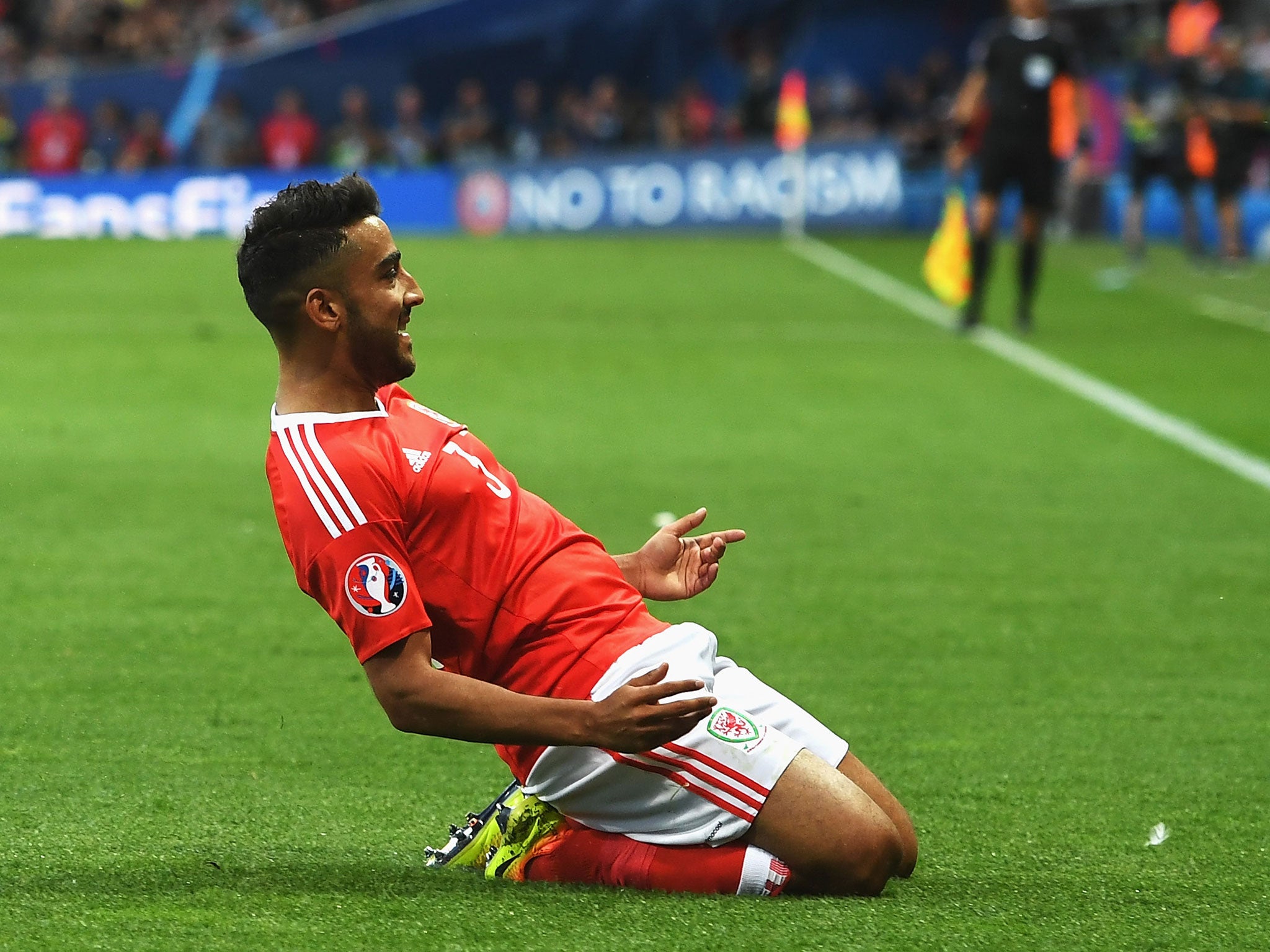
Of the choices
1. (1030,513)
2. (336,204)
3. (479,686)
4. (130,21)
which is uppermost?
(130,21)

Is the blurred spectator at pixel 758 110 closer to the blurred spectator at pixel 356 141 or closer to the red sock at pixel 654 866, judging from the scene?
the blurred spectator at pixel 356 141

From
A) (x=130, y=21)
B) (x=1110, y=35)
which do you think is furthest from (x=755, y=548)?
(x=130, y=21)

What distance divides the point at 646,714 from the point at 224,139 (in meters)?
23.5

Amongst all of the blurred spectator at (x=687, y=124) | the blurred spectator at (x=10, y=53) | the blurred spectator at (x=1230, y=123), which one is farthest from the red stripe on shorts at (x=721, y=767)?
Answer: the blurred spectator at (x=10, y=53)

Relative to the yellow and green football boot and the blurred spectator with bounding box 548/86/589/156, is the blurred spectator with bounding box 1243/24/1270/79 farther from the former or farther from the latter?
the yellow and green football boot

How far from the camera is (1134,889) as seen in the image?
3363mm

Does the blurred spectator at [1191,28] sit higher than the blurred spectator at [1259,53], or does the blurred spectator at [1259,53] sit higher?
the blurred spectator at [1191,28]

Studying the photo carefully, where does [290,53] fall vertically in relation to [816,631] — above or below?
above

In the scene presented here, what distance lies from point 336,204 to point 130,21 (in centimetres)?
2683

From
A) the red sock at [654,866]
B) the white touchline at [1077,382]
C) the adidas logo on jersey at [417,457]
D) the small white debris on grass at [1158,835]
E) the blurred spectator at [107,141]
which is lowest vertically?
the white touchline at [1077,382]

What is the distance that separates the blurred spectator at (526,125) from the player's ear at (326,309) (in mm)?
20417

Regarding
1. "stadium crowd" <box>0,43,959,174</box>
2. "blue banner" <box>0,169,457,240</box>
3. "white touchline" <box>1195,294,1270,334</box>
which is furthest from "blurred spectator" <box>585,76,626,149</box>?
"white touchline" <box>1195,294,1270,334</box>

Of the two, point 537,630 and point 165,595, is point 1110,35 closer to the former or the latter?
point 165,595

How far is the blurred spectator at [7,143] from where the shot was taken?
1000 inches
